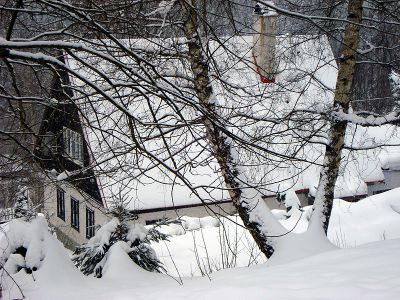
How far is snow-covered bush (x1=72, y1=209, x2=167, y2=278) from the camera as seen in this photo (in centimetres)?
572

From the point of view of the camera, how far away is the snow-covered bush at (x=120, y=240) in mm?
5719

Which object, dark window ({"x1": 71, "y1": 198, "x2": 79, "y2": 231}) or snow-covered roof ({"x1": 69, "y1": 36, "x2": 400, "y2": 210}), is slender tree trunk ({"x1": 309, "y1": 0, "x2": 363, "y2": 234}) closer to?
snow-covered roof ({"x1": 69, "y1": 36, "x2": 400, "y2": 210})

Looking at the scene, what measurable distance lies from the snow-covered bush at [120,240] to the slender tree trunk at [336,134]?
2072 millimetres

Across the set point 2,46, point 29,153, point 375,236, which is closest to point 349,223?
point 375,236

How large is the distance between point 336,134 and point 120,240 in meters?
3.07

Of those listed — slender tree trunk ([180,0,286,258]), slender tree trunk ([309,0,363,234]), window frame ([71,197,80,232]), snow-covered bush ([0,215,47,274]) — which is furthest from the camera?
window frame ([71,197,80,232])

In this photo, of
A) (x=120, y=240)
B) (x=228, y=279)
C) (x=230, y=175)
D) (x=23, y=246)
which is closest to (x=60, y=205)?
(x=120, y=240)

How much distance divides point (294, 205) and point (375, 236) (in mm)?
2612

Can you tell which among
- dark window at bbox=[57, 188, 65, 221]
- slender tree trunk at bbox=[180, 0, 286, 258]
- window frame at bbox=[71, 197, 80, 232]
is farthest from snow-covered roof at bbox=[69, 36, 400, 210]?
dark window at bbox=[57, 188, 65, 221]

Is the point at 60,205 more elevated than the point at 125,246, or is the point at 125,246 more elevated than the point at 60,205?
the point at 60,205

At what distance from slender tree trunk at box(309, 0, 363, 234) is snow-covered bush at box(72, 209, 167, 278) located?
2072mm

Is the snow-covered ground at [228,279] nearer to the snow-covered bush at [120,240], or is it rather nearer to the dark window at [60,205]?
the snow-covered bush at [120,240]

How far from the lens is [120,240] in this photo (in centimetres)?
578

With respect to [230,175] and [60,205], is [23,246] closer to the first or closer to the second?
[230,175]
